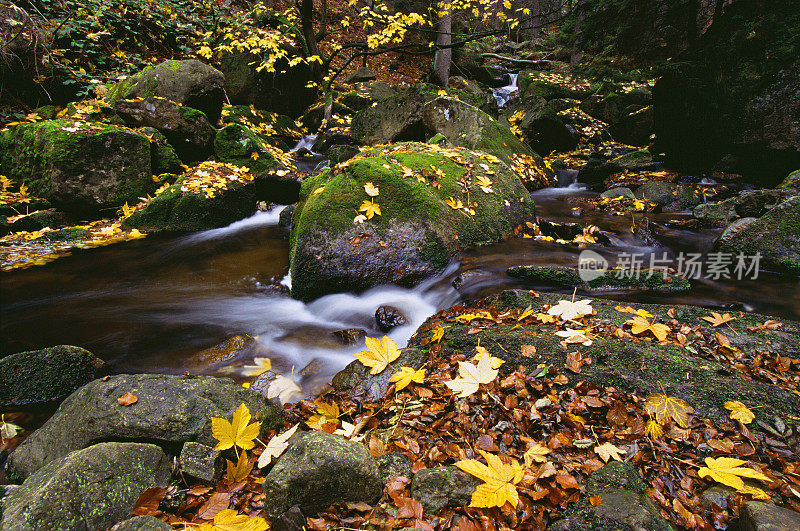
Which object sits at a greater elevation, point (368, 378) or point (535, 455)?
point (535, 455)

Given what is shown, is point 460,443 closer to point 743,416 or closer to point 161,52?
point 743,416

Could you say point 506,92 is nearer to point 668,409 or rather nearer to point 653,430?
point 668,409

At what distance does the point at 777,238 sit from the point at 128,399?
21.8 feet

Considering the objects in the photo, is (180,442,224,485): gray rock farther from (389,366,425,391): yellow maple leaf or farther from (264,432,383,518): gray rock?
(389,366,425,391): yellow maple leaf

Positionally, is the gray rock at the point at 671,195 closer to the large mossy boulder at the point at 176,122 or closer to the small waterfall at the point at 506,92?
the large mossy boulder at the point at 176,122

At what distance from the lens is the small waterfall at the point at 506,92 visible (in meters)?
17.6

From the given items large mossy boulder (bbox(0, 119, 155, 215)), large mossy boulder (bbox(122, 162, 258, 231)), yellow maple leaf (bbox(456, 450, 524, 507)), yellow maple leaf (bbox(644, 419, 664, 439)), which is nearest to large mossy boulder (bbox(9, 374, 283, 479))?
yellow maple leaf (bbox(456, 450, 524, 507))

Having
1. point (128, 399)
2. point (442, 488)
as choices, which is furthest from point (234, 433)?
point (442, 488)

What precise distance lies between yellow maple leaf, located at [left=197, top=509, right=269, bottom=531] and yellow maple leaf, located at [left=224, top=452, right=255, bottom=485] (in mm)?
225

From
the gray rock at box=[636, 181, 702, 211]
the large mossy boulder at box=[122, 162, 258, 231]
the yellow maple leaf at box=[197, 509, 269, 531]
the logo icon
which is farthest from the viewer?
the gray rock at box=[636, 181, 702, 211]

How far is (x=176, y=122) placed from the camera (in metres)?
7.54

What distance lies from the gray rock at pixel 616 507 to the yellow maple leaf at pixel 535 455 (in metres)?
0.21

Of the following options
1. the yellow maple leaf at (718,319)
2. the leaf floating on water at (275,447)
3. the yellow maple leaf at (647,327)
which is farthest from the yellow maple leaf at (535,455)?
the yellow maple leaf at (718,319)

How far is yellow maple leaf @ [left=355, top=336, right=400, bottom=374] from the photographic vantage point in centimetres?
263
